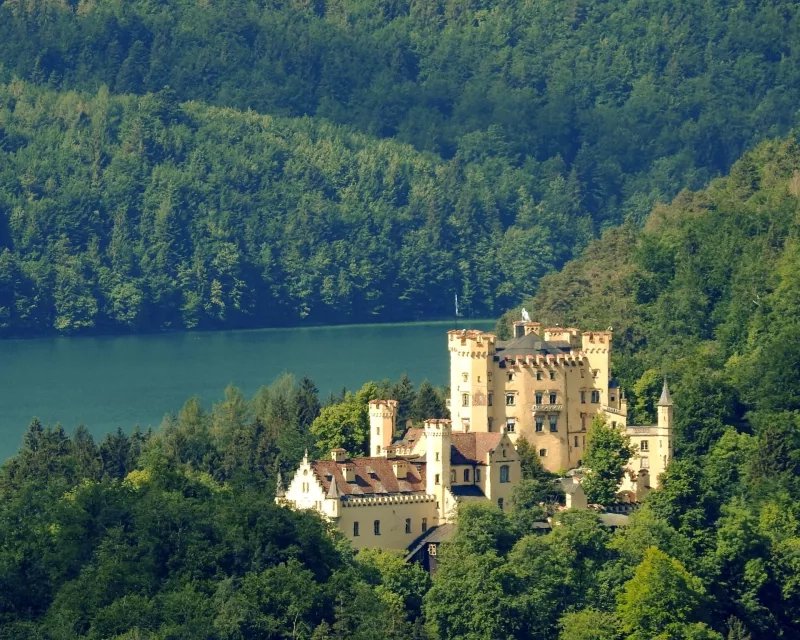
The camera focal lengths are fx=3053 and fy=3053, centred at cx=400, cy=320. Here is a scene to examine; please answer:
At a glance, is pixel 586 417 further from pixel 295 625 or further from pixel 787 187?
pixel 787 187

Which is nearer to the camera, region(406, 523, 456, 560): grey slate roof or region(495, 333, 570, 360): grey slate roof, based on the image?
region(406, 523, 456, 560): grey slate roof

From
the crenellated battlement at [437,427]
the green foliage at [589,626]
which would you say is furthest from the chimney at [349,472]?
the green foliage at [589,626]

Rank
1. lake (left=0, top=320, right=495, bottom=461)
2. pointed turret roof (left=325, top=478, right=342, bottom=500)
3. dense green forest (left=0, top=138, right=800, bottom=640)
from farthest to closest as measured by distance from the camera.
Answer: lake (left=0, top=320, right=495, bottom=461) → pointed turret roof (left=325, top=478, right=342, bottom=500) → dense green forest (left=0, top=138, right=800, bottom=640)

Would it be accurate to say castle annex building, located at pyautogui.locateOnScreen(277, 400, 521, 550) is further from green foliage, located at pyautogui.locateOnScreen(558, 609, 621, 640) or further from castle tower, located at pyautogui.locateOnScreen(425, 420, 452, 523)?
green foliage, located at pyautogui.locateOnScreen(558, 609, 621, 640)

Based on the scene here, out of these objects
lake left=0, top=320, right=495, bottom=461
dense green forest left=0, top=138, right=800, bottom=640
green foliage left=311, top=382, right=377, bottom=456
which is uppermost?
lake left=0, top=320, right=495, bottom=461

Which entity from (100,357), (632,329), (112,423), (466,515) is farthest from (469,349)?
(100,357)

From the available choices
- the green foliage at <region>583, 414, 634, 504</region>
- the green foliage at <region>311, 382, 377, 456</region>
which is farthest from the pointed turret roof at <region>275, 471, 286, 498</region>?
the green foliage at <region>583, 414, 634, 504</region>

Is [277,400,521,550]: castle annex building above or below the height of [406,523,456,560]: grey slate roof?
above

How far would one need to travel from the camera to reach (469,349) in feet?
297

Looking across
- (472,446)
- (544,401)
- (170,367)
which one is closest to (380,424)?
(472,446)

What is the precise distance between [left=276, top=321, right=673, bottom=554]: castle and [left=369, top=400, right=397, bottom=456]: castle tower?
3 cm

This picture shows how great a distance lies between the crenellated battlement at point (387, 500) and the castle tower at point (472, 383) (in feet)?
19.0

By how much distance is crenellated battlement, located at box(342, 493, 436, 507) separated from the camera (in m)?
83.1

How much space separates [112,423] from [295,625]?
52820mm
